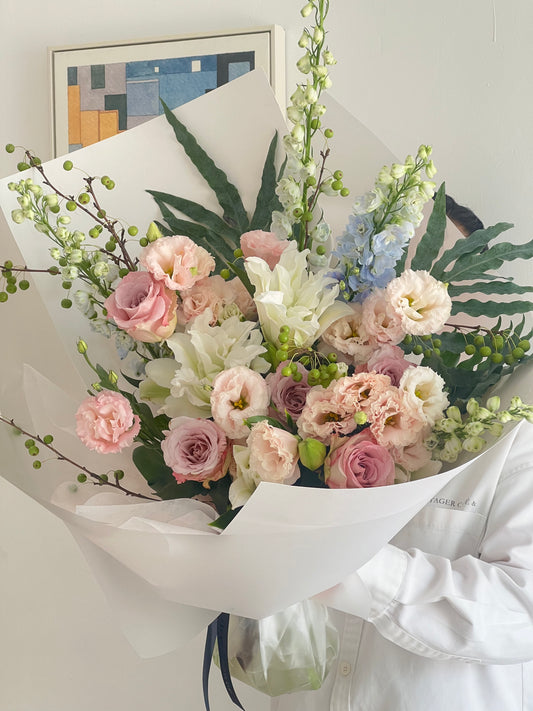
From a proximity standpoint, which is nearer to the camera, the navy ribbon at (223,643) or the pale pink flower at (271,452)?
the pale pink flower at (271,452)

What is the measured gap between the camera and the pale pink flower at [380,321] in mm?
719

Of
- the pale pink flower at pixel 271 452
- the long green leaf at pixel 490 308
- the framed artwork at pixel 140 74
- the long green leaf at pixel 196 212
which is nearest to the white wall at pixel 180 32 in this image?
the framed artwork at pixel 140 74

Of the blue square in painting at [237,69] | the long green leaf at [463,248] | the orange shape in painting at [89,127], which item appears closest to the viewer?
the long green leaf at [463,248]

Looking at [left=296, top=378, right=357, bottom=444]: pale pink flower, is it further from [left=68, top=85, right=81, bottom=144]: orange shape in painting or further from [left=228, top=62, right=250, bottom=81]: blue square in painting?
[left=68, top=85, right=81, bottom=144]: orange shape in painting

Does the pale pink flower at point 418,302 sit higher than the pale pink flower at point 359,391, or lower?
higher

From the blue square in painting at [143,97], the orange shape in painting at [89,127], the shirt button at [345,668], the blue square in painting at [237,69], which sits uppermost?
the blue square in painting at [237,69]

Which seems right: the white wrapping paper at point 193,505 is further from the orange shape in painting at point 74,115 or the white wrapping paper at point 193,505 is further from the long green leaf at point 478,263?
the orange shape in painting at point 74,115

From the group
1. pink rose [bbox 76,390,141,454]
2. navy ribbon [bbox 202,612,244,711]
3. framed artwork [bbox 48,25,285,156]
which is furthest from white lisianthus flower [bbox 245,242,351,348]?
framed artwork [bbox 48,25,285,156]

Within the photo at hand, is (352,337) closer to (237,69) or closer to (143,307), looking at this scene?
(143,307)

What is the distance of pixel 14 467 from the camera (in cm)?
86

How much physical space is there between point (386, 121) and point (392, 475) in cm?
73

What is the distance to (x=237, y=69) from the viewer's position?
1.25 m

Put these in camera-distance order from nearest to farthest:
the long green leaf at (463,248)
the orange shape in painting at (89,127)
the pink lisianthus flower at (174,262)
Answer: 1. the pink lisianthus flower at (174,262)
2. the long green leaf at (463,248)
3. the orange shape in painting at (89,127)

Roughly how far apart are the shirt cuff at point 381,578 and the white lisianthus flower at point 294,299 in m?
0.24
